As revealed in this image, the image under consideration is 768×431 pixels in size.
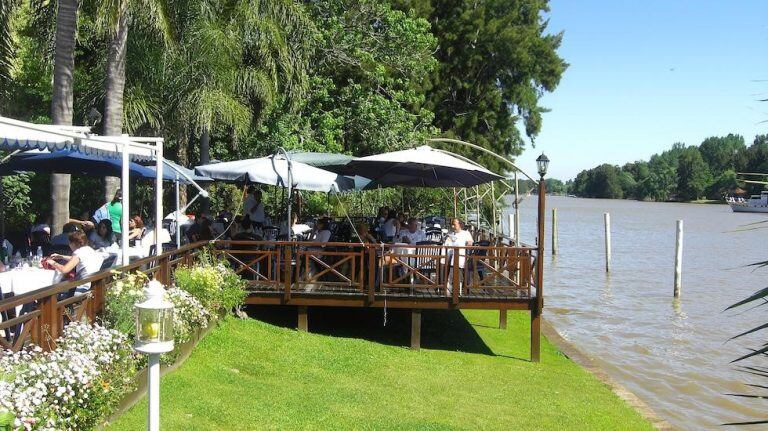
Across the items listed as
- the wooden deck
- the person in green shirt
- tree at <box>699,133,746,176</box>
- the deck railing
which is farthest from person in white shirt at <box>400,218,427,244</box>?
tree at <box>699,133,746,176</box>

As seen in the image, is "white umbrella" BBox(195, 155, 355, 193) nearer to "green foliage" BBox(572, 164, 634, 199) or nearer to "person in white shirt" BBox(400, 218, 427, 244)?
"person in white shirt" BBox(400, 218, 427, 244)

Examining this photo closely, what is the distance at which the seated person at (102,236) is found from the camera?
11305 mm

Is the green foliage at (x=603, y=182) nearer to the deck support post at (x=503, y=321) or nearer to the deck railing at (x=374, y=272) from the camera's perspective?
the deck support post at (x=503, y=321)

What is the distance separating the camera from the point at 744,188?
263 cm

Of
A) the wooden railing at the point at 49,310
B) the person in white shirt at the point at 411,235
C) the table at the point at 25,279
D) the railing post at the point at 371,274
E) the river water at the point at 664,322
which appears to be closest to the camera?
the wooden railing at the point at 49,310

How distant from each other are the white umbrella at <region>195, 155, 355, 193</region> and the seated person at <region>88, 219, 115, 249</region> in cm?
176

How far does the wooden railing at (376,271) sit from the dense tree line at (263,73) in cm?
411

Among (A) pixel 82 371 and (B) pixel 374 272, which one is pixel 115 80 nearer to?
(B) pixel 374 272

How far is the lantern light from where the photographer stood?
11922mm

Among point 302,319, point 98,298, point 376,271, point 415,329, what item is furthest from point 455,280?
point 98,298

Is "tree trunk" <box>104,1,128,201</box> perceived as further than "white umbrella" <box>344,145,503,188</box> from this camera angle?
Yes

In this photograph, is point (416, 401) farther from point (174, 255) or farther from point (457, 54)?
point (457, 54)

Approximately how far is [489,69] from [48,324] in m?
33.1

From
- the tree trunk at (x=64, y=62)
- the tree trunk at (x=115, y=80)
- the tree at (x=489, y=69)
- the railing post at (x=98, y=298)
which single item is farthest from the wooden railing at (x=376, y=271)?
the tree at (x=489, y=69)
